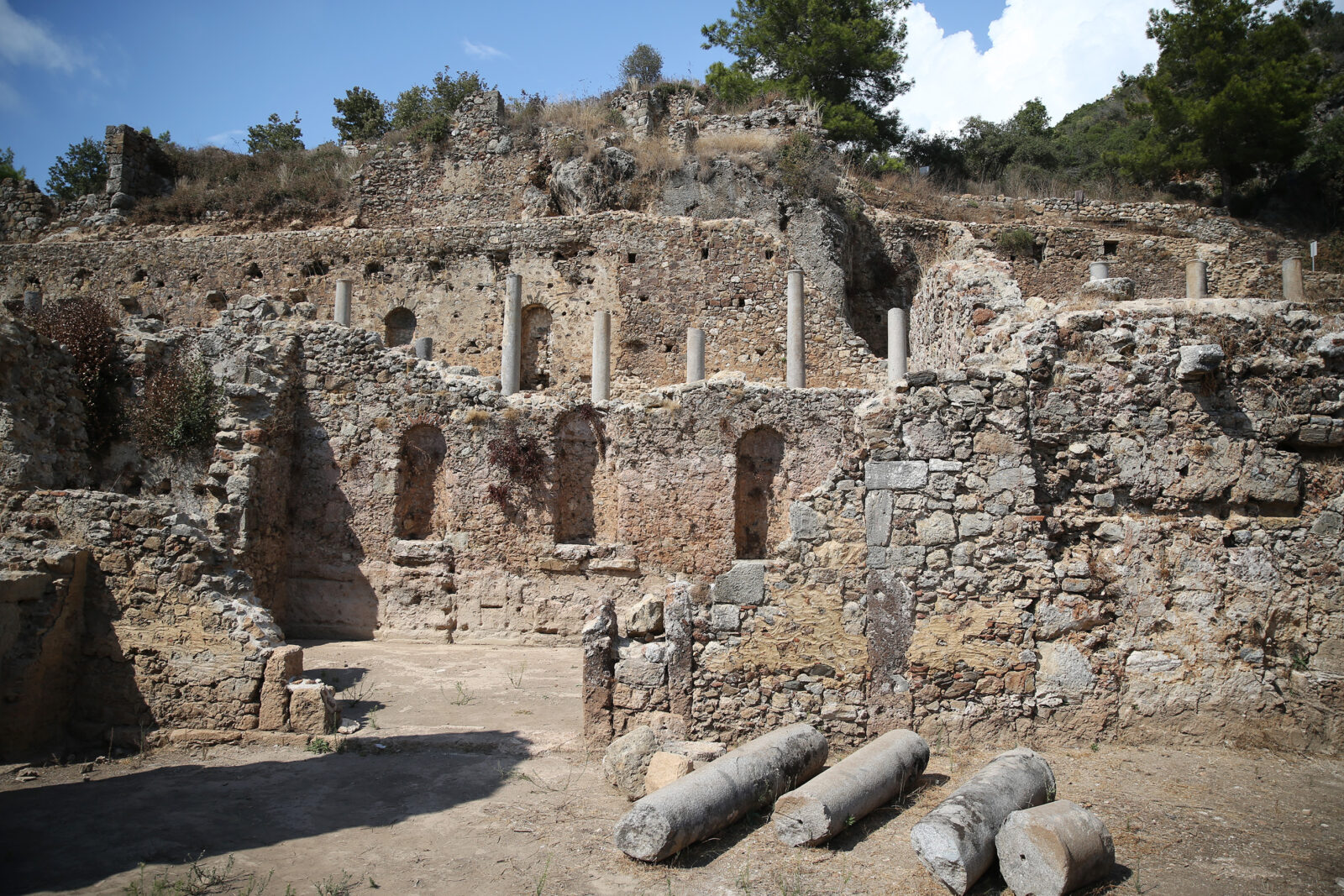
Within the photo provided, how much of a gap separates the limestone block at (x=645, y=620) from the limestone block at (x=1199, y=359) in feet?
15.9

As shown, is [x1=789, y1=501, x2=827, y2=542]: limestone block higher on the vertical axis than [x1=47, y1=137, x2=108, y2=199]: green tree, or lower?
lower

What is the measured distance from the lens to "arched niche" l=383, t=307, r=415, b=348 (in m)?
21.6

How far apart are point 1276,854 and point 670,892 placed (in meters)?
3.64

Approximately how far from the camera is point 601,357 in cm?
1573

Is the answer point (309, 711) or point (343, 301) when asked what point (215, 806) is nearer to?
point (309, 711)

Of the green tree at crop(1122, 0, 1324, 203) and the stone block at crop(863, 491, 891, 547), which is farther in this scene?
the green tree at crop(1122, 0, 1324, 203)

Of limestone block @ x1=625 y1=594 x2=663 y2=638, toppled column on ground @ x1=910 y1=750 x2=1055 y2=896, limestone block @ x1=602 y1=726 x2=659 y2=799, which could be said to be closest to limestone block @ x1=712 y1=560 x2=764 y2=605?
limestone block @ x1=625 y1=594 x2=663 y2=638

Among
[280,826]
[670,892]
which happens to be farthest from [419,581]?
[670,892]

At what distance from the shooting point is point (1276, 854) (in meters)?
5.00

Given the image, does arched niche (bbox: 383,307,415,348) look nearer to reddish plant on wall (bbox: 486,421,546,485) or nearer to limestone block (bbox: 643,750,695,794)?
reddish plant on wall (bbox: 486,421,546,485)

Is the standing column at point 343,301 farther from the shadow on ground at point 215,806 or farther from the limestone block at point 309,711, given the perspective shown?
the shadow on ground at point 215,806

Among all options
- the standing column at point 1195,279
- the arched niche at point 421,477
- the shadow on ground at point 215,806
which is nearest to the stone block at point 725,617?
the shadow on ground at point 215,806

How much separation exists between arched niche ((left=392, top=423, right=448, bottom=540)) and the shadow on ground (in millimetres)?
5734

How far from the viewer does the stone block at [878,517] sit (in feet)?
22.9
